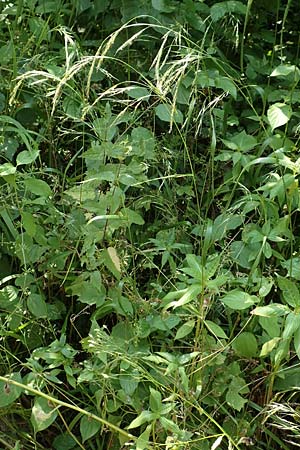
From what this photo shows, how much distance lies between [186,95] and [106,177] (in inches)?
19.9

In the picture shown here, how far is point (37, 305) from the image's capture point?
1954mm

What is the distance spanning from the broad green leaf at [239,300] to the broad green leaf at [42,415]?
1.38ft

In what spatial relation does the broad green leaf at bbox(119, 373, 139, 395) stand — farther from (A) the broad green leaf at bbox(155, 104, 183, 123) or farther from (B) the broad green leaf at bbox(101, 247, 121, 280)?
(A) the broad green leaf at bbox(155, 104, 183, 123)

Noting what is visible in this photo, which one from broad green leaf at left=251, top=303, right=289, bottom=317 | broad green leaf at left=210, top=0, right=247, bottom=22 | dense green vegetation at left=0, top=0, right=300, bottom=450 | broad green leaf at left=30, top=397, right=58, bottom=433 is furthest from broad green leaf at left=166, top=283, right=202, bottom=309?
broad green leaf at left=210, top=0, right=247, bottom=22

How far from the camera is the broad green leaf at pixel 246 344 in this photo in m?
1.81

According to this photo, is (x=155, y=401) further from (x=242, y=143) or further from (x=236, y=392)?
(x=242, y=143)

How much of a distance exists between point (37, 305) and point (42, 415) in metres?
0.29

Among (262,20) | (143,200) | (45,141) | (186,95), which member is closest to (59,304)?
(143,200)

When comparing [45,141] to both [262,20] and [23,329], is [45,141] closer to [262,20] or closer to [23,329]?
[23,329]

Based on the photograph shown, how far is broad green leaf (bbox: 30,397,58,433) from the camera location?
1750 mm

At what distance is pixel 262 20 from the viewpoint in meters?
2.74

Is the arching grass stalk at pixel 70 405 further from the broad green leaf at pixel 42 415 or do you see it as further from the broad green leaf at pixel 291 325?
the broad green leaf at pixel 291 325

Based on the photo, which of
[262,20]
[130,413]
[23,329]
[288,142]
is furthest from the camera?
[262,20]

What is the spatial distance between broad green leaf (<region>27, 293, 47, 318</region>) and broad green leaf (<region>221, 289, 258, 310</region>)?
456 millimetres
